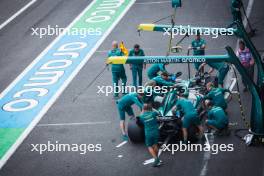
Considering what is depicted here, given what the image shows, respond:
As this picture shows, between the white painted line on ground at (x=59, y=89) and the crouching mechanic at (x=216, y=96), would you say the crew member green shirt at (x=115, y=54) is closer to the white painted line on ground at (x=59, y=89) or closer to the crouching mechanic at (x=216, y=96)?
the white painted line on ground at (x=59, y=89)

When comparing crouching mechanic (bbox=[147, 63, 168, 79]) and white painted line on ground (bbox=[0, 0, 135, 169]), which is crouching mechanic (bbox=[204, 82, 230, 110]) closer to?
crouching mechanic (bbox=[147, 63, 168, 79])

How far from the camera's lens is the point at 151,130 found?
45.5 ft

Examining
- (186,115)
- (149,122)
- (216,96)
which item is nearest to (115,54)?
(216,96)

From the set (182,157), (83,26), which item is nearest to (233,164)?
(182,157)

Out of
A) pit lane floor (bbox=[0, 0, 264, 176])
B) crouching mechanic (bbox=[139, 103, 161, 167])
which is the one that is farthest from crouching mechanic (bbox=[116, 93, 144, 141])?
crouching mechanic (bbox=[139, 103, 161, 167])

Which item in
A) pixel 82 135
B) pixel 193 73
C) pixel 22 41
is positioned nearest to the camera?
pixel 82 135

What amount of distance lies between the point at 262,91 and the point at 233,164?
2.08 metres

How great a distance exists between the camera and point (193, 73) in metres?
19.6

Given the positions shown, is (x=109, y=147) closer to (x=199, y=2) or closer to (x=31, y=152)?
(x=31, y=152)

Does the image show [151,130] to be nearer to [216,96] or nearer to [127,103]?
[127,103]

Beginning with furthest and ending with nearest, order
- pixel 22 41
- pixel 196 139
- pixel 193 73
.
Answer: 1. pixel 22 41
2. pixel 193 73
3. pixel 196 139

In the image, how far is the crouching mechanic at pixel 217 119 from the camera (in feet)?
49.1

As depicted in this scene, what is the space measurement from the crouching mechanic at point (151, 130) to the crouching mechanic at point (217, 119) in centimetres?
187

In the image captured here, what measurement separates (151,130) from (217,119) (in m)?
2.13
